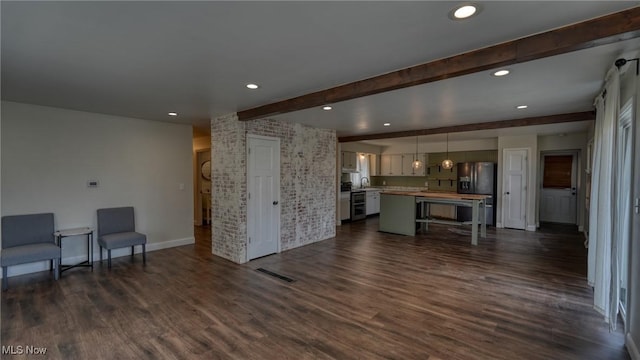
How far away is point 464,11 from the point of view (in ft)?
5.78

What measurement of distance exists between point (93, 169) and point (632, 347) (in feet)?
22.9

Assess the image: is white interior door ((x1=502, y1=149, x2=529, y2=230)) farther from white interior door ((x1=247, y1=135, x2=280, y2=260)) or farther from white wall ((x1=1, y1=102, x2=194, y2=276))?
white wall ((x1=1, y1=102, x2=194, y2=276))

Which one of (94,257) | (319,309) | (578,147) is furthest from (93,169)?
(578,147)

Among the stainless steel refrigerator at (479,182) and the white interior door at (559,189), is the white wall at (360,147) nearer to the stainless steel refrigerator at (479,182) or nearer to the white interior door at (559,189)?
the stainless steel refrigerator at (479,182)

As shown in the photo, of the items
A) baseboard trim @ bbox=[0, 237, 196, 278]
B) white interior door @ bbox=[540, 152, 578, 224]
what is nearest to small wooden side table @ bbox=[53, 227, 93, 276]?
baseboard trim @ bbox=[0, 237, 196, 278]

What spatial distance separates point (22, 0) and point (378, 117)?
4411mm

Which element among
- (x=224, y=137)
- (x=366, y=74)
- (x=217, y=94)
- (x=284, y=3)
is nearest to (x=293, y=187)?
(x=224, y=137)

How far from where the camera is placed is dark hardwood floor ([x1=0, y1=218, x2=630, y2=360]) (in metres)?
2.47

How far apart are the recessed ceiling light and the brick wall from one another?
11.9 feet

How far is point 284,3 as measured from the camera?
1688 millimetres

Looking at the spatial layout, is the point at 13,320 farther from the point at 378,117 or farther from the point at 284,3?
the point at 378,117

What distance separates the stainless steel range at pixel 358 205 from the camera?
8.80 meters

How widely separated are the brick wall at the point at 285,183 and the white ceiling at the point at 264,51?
1.00 m

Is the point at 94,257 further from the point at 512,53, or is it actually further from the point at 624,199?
the point at 624,199
